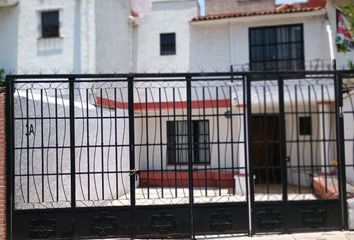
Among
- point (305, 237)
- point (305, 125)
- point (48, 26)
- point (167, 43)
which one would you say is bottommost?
point (305, 237)

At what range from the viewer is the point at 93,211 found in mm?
7082

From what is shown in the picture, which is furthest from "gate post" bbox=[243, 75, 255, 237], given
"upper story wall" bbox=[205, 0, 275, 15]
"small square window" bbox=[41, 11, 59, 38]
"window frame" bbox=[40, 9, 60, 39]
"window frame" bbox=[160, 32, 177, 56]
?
"upper story wall" bbox=[205, 0, 275, 15]

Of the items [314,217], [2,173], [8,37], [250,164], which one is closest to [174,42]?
[8,37]

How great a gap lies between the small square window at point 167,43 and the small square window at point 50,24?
4.47m

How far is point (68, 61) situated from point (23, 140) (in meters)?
9.15

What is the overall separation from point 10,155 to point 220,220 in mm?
3840

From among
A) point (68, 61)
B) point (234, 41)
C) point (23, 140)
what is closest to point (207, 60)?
point (234, 41)

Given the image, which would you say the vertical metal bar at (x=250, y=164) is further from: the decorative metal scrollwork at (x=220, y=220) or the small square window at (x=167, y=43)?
the small square window at (x=167, y=43)

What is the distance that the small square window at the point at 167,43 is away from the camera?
17.8 meters

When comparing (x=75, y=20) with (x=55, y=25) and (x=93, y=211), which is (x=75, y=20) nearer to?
(x=55, y=25)

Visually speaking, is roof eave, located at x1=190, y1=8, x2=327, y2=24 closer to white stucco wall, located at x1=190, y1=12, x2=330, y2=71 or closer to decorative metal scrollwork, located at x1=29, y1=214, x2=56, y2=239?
white stucco wall, located at x1=190, y1=12, x2=330, y2=71

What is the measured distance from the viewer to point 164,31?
1786 cm

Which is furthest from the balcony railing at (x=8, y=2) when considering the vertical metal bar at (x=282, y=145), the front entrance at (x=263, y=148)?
the vertical metal bar at (x=282, y=145)

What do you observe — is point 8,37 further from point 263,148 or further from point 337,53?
point 337,53
